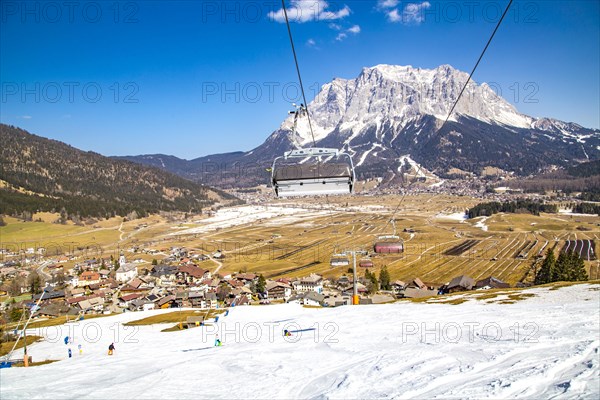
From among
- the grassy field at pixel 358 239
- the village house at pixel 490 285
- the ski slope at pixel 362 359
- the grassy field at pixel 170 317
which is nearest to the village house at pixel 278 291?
the grassy field at pixel 358 239

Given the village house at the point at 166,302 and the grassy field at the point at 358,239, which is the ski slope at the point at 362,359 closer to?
the village house at the point at 166,302

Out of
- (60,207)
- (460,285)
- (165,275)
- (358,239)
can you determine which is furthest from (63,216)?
(460,285)

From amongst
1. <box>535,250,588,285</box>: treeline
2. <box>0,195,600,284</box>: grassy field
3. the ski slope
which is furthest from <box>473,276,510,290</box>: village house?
the ski slope

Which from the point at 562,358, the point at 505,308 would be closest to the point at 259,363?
the point at 562,358

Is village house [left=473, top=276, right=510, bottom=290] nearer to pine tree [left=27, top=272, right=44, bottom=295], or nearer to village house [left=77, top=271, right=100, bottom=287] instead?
village house [left=77, top=271, right=100, bottom=287]

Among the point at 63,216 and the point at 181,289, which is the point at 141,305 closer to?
the point at 181,289
